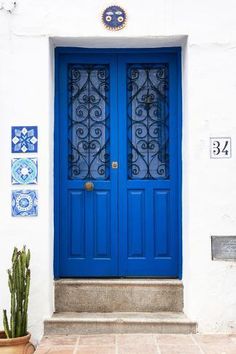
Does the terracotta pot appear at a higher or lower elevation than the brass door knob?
lower

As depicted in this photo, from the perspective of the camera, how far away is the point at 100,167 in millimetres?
5629

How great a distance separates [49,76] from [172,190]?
1826mm

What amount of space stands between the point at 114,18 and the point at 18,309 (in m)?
3.09

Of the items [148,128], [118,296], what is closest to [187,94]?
[148,128]

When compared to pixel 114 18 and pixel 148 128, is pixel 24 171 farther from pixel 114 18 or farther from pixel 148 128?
pixel 114 18

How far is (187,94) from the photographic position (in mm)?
5270

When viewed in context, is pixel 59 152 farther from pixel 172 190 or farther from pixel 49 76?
pixel 172 190

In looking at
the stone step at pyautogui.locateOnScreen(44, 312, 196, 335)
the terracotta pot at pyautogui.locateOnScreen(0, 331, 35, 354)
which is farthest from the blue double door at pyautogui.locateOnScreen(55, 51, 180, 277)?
the terracotta pot at pyautogui.locateOnScreen(0, 331, 35, 354)

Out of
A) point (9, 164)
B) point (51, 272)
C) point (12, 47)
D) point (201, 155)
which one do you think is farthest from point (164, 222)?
point (12, 47)

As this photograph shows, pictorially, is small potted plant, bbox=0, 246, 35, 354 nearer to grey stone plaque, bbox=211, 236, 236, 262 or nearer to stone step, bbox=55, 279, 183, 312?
stone step, bbox=55, 279, 183, 312

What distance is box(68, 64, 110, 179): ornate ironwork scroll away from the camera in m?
5.62

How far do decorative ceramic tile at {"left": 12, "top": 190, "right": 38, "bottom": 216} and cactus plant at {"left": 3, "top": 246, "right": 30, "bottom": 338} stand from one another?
0.54 meters

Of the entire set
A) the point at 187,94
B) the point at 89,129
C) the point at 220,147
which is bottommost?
the point at 220,147

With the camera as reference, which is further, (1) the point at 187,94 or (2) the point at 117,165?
(2) the point at 117,165
